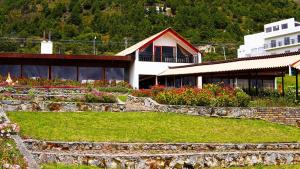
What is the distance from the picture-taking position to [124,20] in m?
96.8

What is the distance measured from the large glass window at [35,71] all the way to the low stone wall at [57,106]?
19503 mm

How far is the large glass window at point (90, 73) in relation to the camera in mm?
42375

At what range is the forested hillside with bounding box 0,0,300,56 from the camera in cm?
8725

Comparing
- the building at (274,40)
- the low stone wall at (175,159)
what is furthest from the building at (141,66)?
the building at (274,40)

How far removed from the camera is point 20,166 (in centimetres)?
965

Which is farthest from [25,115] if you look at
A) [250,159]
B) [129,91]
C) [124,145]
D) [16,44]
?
[16,44]

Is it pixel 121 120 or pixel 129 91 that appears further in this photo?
pixel 129 91

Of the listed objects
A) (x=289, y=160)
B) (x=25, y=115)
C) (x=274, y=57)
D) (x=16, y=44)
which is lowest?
(x=289, y=160)

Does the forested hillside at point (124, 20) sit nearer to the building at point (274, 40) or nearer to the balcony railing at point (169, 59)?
the building at point (274, 40)

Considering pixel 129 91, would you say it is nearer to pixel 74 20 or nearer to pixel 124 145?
pixel 124 145

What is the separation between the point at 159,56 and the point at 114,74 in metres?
4.75

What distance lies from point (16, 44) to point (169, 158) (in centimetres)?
7214

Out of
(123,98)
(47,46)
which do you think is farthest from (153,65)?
(123,98)

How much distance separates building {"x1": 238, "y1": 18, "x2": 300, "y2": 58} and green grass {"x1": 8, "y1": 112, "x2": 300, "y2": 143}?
63042mm
